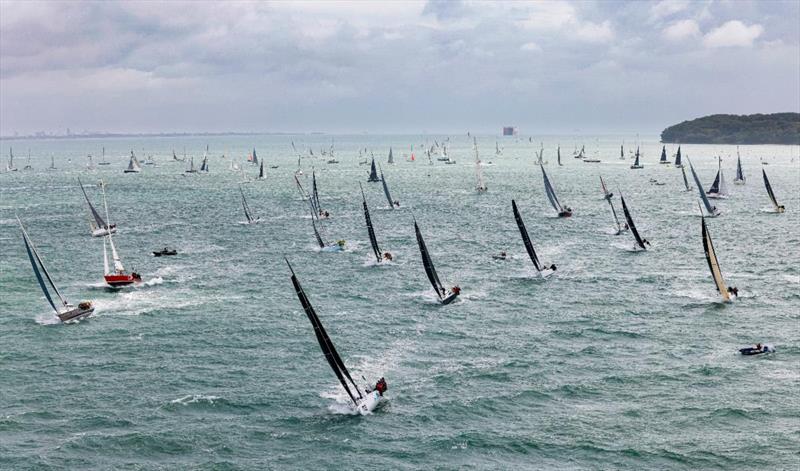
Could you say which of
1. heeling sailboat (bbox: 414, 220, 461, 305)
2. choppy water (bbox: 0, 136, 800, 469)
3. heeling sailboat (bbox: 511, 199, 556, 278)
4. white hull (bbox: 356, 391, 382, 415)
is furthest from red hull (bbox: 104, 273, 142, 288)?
white hull (bbox: 356, 391, 382, 415)

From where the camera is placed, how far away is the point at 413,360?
55938 mm

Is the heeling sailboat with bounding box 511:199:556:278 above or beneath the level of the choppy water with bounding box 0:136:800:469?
above

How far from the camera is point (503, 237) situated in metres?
112

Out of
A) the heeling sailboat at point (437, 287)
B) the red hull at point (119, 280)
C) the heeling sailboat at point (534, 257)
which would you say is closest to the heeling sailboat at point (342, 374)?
the heeling sailboat at point (437, 287)

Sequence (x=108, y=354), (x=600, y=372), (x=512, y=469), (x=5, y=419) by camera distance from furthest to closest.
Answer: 1. (x=108, y=354)
2. (x=600, y=372)
3. (x=5, y=419)
4. (x=512, y=469)

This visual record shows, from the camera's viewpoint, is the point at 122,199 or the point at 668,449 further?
the point at 122,199

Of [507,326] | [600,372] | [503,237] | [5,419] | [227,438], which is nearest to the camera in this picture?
[227,438]

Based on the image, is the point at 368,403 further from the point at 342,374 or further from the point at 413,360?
the point at 413,360

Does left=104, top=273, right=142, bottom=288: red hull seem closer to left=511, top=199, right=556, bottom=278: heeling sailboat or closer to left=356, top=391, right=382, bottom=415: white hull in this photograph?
left=511, top=199, right=556, bottom=278: heeling sailboat

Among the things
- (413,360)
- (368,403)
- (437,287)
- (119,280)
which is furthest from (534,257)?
(119,280)

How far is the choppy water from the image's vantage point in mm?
42375

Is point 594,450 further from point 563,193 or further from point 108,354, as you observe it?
point 563,193

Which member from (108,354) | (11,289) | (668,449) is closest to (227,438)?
(108,354)

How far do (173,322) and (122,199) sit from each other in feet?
386
